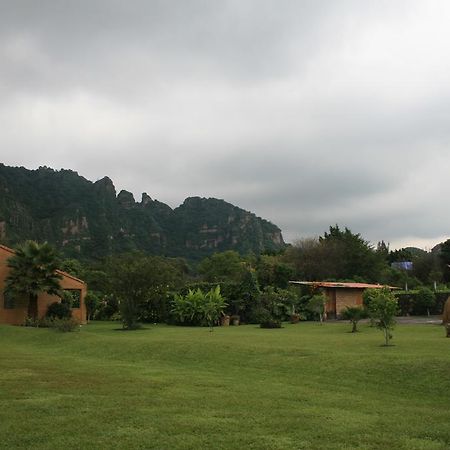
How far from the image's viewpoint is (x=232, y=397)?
10.2 m

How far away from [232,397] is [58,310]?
25.4 meters

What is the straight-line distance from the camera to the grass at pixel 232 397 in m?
7.27

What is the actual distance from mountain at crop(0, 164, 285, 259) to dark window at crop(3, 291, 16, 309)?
39302mm

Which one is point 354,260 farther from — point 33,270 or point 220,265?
point 33,270

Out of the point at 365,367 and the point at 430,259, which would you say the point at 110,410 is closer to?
the point at 365,367

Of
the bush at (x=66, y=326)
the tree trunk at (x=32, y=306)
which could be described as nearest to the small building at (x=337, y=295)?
the bush at (x=66, y=326)

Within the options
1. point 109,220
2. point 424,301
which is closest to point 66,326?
point 424,301

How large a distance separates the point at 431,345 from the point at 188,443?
12135 millimetres

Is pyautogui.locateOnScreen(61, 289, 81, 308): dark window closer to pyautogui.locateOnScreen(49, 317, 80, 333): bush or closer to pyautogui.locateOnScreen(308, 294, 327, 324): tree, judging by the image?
pyautogui.locateOnScreen(49, 317, 80, 333): bush

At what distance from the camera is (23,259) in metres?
31.5

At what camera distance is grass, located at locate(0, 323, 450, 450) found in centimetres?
727

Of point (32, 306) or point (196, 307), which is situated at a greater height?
point (32, 306)

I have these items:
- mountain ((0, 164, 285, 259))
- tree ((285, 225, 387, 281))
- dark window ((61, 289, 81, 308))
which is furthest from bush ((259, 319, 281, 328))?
mountain ((0, 164, 285, 259))

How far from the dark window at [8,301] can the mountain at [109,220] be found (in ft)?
129
